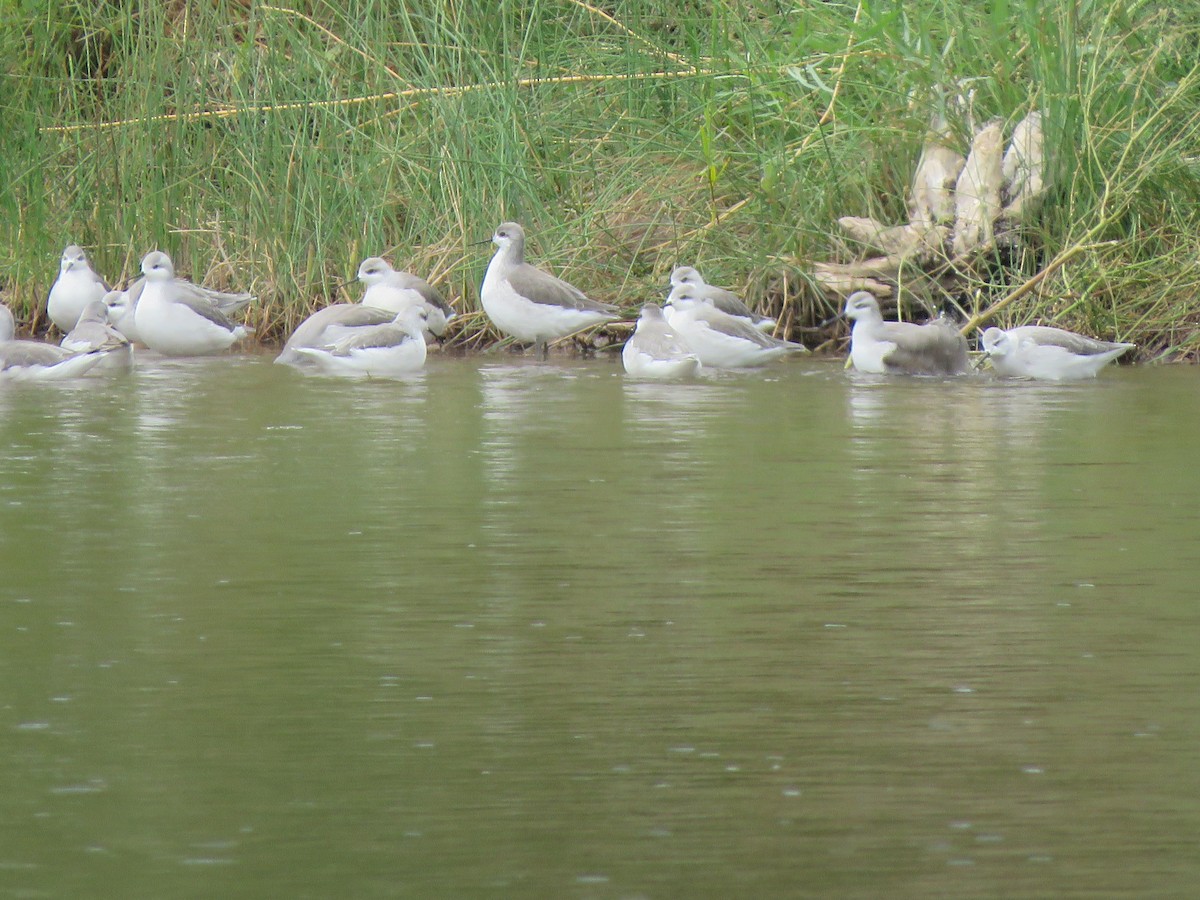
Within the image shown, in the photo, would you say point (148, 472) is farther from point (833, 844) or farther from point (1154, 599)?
point (833, 844)

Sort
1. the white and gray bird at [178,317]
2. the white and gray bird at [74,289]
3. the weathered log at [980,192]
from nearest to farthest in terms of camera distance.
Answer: the weathered log at [980,192], the white and gray bird at [178,317], the white and gray bird at [74,289]

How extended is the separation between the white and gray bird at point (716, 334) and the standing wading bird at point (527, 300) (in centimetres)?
81

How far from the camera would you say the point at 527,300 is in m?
11.2

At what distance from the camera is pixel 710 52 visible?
12.2 metres

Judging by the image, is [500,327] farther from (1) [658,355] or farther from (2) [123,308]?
(2) [123,308]

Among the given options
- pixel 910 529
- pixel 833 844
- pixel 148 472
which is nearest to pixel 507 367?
pixel 148 472

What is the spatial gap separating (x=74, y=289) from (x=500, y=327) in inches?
106

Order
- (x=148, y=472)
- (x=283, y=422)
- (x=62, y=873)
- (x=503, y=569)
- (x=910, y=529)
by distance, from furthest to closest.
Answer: (x=283, y=422), (x=148, y=472), (x=910, y=529), (x=503, y=569), (x=62, y=873)

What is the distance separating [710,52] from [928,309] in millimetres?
2084

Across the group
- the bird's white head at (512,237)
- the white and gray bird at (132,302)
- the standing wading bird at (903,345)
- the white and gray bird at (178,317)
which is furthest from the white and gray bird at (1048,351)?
the white and gray bird at (132,302)

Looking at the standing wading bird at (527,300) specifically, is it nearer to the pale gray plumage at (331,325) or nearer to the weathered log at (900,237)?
the pale gray plumage at (331,325)

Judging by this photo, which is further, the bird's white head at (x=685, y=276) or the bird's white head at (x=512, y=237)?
the bird's white head at (x=512, y=237)

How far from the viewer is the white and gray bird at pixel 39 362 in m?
9.98

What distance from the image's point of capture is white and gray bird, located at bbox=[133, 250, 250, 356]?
38.2 feet
